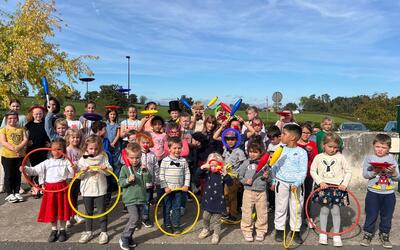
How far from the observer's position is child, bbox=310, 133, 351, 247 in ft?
16.5

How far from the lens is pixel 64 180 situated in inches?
206

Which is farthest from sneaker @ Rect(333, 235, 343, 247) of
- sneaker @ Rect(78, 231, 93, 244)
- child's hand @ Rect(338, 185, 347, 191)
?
sneaker @ Rect(78, 231, 93, 244)

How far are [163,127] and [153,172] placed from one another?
119 cm

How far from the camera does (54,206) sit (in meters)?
5.11

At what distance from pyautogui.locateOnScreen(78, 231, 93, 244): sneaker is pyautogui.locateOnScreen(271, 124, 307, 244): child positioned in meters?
2.87

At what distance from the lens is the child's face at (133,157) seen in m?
4.88

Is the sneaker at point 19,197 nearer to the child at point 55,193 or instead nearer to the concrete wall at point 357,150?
the child at point 55,193

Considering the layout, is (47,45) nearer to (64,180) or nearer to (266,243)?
(64,180)

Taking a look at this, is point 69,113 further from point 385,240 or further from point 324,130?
point 385,240

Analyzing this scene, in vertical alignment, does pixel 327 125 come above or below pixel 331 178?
above

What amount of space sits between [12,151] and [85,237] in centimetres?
313

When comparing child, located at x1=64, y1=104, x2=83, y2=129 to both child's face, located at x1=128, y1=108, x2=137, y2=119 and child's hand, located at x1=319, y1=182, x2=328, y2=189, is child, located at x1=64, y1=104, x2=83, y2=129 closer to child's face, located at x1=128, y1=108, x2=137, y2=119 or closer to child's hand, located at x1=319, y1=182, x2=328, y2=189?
child's face, located at x1=128, y1=108, x2=137, y2=119

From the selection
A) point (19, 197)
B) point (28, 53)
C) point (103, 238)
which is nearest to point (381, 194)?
point (103, 238)

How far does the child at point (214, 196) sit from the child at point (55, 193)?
2156mm
